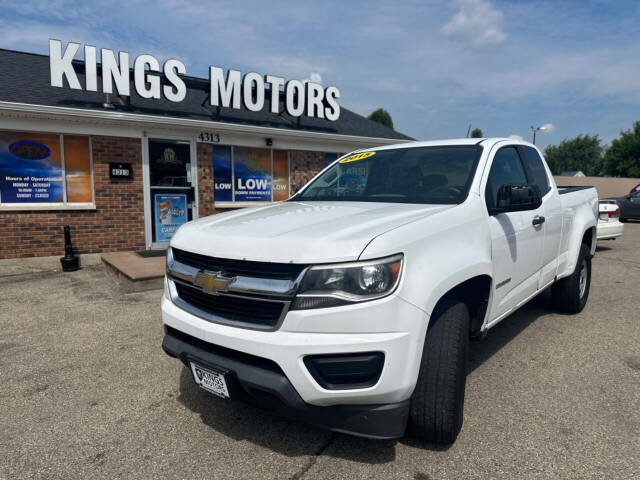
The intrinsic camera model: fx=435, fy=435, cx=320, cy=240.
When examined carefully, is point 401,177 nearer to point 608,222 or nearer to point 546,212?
point 546,212

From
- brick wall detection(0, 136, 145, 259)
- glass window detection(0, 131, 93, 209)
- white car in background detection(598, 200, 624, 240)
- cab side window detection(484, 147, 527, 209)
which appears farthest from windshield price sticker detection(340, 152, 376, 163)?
white car in background detection(598, 200, 624, 240)

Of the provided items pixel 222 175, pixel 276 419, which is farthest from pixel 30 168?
pixel 276 419

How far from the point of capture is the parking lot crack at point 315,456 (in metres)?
2.23

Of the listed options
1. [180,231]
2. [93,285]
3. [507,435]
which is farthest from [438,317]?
[93,285]

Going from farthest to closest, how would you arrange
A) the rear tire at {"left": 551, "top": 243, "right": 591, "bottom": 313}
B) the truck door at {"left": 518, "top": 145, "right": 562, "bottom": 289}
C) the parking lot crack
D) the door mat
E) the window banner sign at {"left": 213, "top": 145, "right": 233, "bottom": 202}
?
the window banner sign at {"left": 213, "top": 145, "right": 233, "bottom": 202} < the door mat < the rear tire at {"left": 551, "top": 243, "right": 591, "bottom": 313} < the truck door at {"left": 518, "top": 145, "right": 562, "bottom": 289} < the parking lot crack

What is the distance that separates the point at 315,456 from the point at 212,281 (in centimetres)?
111

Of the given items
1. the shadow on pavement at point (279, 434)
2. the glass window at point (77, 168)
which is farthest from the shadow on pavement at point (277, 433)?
the glass window at point (77, 168)

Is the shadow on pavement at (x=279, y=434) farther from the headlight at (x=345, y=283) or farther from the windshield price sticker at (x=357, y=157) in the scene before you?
the windshield price sticker at (x=357, y=157)

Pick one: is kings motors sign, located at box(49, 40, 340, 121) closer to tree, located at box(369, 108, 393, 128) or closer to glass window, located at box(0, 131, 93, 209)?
glass window, located at box(0, 131, 93, 209)

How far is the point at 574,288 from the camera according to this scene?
4.71 metres

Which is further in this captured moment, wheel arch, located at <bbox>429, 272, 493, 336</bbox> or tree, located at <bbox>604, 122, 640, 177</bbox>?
tree, located at <bbox>604, 122, 640, 177</bbox>

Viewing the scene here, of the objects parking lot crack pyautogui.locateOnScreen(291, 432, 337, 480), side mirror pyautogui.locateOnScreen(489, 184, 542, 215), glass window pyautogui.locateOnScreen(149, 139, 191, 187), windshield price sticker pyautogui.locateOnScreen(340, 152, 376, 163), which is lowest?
parking lot crack pyautogui.locateOnScreen(291, 432, 337, 480)

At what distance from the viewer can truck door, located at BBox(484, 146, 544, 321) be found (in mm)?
2938

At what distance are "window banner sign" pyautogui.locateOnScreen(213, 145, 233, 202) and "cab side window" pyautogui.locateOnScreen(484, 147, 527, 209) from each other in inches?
294
